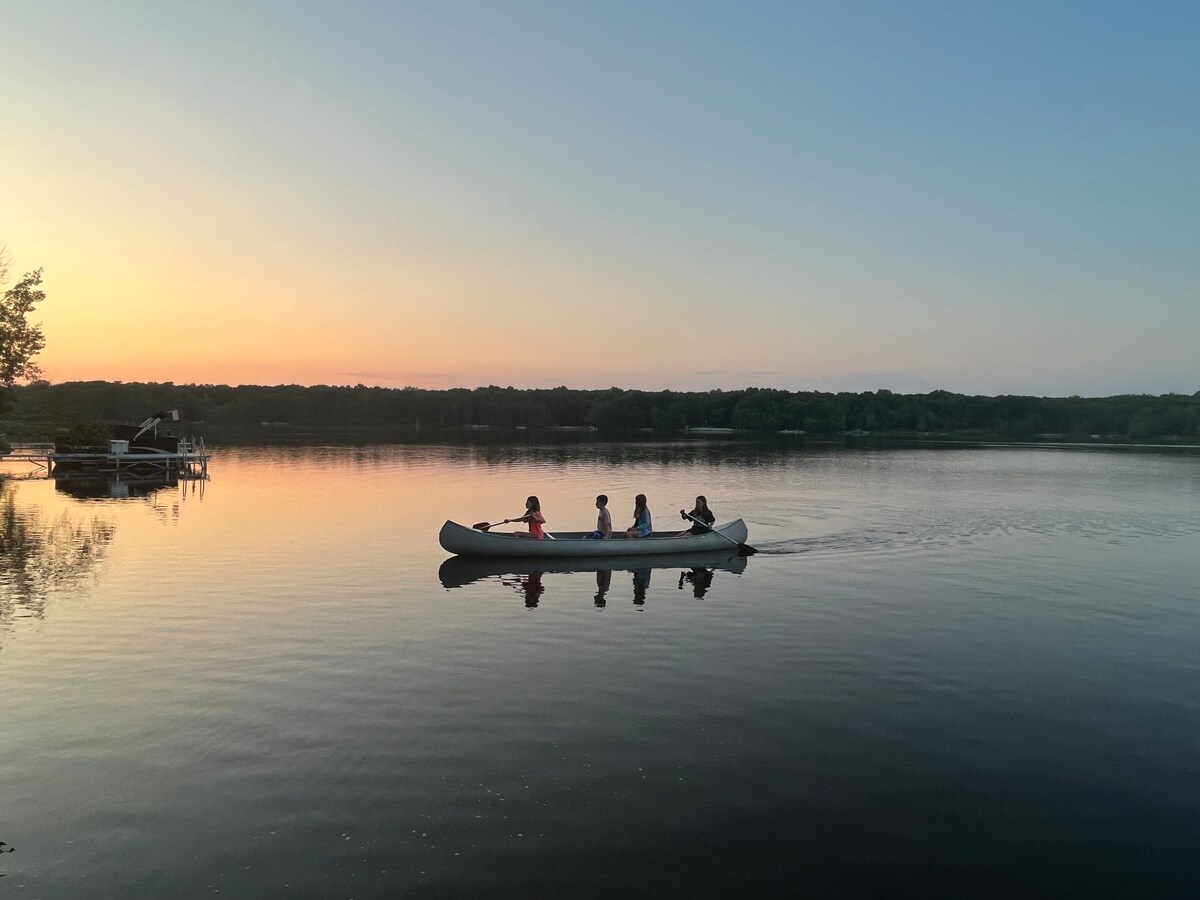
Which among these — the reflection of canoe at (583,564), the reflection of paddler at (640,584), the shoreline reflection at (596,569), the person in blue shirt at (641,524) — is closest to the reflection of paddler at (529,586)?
the shoreline reflection at (596,569)

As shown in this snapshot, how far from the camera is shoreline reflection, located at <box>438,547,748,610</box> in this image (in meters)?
22.3

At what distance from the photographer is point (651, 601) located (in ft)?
68.4

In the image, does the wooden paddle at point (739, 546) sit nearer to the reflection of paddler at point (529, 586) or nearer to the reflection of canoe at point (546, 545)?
the reflection of canoe at point (546, 545)

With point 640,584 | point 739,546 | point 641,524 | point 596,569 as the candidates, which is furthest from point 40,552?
point 739,546

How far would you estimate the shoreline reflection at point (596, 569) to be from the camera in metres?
22.3

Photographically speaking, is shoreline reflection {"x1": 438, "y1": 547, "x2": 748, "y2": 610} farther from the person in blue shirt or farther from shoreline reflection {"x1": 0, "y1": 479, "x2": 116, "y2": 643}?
shoreline reflection {"x1": 0, "y1": 479, "x2": 116, "y2": 643}

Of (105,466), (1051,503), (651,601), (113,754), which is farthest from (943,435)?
(113,754)

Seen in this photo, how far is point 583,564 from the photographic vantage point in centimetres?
2578

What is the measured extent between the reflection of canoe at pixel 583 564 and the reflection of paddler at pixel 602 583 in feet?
1.00

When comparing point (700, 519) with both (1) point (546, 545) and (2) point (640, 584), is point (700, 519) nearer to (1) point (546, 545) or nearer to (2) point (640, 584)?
(1) point (546, 545)

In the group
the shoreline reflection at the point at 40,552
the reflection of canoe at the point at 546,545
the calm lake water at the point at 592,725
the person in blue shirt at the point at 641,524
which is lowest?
the shoreline reflection at the point at 40,552

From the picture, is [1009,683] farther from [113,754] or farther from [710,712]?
[113,754]

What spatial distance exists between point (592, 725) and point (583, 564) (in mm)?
13924

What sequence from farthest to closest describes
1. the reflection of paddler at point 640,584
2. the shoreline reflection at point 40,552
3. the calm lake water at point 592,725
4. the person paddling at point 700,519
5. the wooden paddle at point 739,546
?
the person paddling at point 700,519, the wooden paddle at point 739,546, the reflection of paddler at point 640,584, the shoreline reflection at point 40,552, the calm lake water at point 592,725
